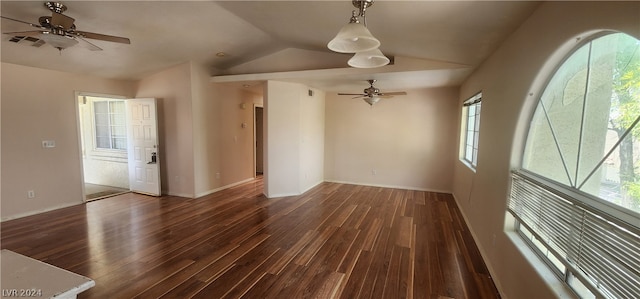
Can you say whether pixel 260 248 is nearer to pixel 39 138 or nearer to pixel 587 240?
pixel 587 240

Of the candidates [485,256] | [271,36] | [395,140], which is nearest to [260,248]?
[485,256]

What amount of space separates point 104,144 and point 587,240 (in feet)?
27.4

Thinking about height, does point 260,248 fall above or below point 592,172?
below

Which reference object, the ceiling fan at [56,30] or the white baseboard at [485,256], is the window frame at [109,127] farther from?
the white baseboard at [485,256]

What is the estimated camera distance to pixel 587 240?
4.20 ft

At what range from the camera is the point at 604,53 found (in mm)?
1384

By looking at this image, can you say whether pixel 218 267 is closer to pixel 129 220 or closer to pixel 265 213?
pixel 265 213

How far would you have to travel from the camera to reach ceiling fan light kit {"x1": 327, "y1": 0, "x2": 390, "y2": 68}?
1689 mm

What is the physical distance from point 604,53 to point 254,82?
16.2 feet

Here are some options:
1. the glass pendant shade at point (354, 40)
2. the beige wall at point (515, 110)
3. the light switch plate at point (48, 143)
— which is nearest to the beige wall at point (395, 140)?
the beige wall at point (515, 110)

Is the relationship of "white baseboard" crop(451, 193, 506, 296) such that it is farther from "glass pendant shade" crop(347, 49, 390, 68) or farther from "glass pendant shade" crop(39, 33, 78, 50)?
"glass pendant shade" crop(39, 33, 78, 50)

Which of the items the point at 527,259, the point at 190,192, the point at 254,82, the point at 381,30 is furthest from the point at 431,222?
the point at 190,192

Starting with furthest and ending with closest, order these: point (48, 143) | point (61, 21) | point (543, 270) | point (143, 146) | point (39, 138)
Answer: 1. point (143, 146)
2. point (48, 143)
3. point (39, 138)
4. point (61, 21)
5. point (543, 270)

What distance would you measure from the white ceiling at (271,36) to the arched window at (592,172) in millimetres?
751
